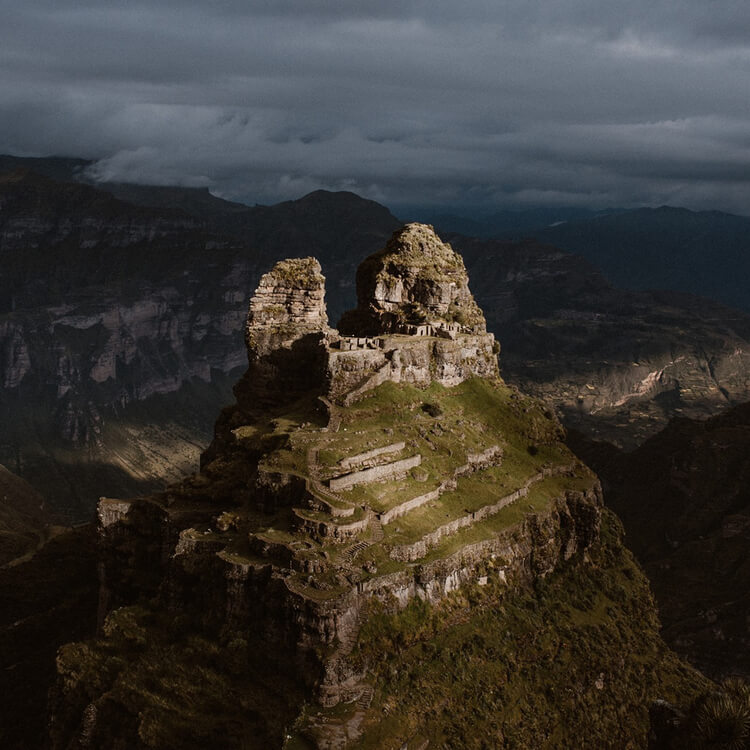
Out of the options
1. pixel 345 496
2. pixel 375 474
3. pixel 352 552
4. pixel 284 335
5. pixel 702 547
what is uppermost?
pixel 284 335

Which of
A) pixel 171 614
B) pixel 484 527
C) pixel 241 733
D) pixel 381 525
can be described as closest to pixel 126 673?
pixel 171 614

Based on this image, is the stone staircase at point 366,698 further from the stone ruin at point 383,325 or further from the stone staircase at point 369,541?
the stone ruin at point 383,325

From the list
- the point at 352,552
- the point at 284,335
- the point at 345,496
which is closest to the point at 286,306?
the point at 284,335

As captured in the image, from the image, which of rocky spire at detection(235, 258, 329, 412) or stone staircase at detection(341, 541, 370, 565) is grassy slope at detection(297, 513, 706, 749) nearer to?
stone staircase at detection(341, 541, 370, 565)

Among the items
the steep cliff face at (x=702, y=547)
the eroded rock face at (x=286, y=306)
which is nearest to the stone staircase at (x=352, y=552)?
the eroded rock face at (x=286, y=306)

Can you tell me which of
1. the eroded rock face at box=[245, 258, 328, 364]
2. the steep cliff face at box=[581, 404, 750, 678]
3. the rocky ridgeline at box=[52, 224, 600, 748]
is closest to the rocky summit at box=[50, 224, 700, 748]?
the rocky ridgeline at box=[52, 224, 600, 748]

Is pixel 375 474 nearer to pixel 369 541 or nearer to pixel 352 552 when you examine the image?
pixel 369 541
